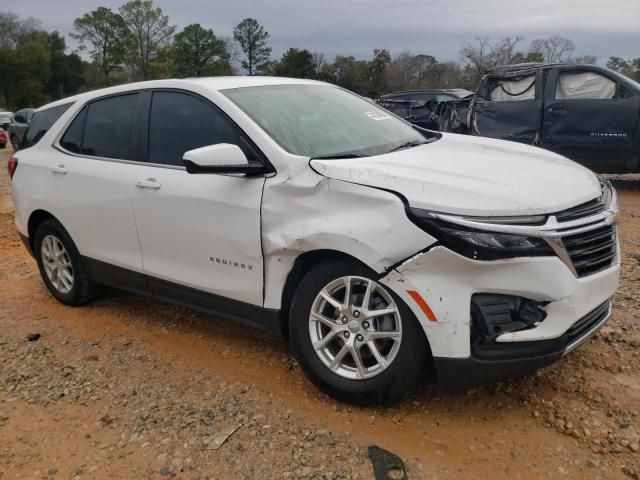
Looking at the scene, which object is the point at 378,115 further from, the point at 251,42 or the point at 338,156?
the point at 251,42

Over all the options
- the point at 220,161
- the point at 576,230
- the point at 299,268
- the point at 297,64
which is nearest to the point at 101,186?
the point at 220,161

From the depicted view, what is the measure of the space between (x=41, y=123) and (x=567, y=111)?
7.37 metres

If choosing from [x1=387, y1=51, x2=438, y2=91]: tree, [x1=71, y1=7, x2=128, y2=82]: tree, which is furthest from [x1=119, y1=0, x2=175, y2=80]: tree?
[x1=387, y1=51, x2=438, y2=91]: tree

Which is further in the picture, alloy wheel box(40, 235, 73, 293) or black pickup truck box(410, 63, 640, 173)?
black pickup truck box(410, 63, 640, 173)

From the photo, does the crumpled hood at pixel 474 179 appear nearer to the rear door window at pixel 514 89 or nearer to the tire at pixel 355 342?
the tire at pixel 355 342

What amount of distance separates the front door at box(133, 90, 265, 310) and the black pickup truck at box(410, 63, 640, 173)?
6.92 meters

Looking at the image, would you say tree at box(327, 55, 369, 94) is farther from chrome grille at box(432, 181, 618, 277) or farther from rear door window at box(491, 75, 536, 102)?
chrome grille at box(432, 181, 618, 277)

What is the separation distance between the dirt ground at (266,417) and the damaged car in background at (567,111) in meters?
5.15

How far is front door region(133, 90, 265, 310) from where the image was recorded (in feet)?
10.3

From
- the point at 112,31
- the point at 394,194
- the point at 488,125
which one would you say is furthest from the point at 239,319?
the point at 112,31

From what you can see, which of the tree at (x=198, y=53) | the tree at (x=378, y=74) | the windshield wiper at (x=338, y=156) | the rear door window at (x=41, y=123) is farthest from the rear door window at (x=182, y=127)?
the tree at (x=198, y=53)

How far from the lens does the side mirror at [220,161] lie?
2.96 metres

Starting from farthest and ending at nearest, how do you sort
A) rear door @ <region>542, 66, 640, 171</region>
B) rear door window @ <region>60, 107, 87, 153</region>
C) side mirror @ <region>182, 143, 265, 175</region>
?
rear door @ <region>542, 66, 640, 171</region> → rear door window @ <region>60, 107, 87, 153</region> → side mirror @ <region>182, 143, 265, 175</region>

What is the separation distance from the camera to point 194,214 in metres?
3.34
